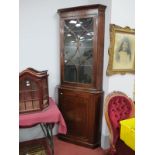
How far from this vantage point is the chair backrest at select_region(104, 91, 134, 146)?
2.31 meters

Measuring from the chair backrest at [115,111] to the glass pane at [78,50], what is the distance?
58 cm

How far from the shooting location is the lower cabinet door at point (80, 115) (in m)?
2.93

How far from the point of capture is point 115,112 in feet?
7.95

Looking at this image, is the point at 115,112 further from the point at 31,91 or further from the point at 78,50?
the point at 78,50

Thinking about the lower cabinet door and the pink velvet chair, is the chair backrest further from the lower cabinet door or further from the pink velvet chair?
the lower cabinet door

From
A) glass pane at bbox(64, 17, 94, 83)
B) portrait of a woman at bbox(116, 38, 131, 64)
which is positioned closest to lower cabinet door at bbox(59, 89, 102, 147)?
glass pane at bbox(64, 17, 94, 83)

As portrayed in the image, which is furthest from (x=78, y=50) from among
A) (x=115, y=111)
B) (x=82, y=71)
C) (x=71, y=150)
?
(x=71, y=150)

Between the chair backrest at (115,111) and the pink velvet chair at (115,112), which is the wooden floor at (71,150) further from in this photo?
the chair backrest at (115,111)

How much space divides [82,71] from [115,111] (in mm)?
890

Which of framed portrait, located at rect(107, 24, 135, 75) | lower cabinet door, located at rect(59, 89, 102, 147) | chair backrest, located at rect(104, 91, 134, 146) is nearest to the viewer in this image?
chair backrest, located at rect(104, 91, 134, 146)

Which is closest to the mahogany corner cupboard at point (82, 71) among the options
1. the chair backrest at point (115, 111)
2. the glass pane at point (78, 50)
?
the glass pane at point (78, 50)

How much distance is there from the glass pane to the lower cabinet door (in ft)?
0.80
